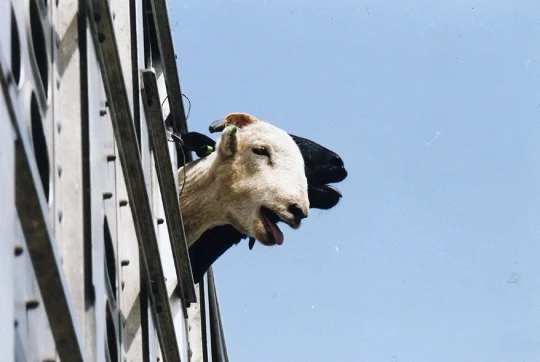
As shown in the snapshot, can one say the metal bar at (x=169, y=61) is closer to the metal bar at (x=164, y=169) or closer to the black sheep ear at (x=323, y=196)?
the black sheep ear at (x=323, y=196)

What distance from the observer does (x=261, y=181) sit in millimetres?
16234

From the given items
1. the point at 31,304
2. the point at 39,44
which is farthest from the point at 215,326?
the point at 31,304

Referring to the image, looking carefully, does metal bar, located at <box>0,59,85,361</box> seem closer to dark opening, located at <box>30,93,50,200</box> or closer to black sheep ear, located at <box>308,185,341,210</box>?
dark opening, located at <box>30,93,50,200</box>

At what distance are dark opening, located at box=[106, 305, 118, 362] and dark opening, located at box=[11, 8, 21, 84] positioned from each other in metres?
2.70

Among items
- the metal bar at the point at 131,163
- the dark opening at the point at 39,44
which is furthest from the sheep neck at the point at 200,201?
the dark opening at the point at 39,44

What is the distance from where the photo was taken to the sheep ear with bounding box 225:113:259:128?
16578 millimetres

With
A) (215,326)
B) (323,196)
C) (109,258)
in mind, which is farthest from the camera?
(215,326)

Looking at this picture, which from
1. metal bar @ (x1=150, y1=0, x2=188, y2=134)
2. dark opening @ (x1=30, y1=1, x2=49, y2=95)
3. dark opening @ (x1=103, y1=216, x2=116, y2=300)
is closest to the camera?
dark opening @ (x1=30, y1=1, x2=49, y2=95)

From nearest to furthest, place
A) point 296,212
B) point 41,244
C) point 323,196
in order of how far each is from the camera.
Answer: point 41,244 < point 296,212 < point 323,196

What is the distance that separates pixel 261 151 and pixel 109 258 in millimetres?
5769

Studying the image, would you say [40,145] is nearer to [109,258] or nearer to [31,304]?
[31,304]

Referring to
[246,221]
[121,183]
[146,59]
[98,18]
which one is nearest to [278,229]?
[246,221]

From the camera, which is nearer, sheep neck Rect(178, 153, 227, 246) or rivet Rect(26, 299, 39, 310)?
rivet Rect(26, 299, 39, 310)

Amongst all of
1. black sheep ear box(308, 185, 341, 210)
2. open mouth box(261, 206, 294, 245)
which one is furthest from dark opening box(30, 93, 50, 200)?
black sheep ear box(308, 185, 341, 210)
